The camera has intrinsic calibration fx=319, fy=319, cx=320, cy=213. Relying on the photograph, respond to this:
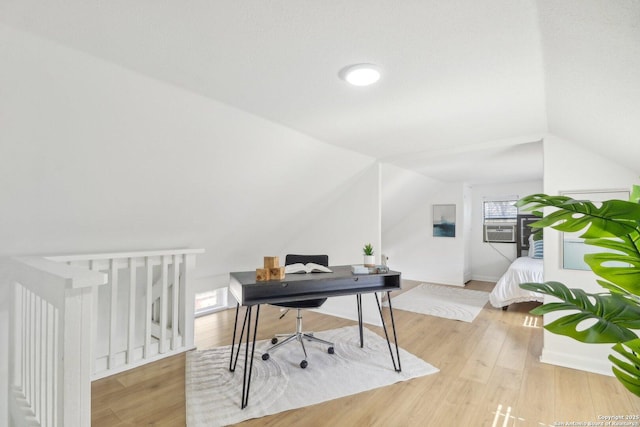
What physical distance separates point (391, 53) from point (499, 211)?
560 cm

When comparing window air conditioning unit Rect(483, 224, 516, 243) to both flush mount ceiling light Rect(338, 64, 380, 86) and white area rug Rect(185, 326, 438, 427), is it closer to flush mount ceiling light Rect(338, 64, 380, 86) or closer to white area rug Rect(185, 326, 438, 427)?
white area rug Rect(185, 326, 438, 427)

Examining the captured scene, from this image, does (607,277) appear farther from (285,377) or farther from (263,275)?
(285,377)

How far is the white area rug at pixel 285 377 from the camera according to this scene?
206 centimetres

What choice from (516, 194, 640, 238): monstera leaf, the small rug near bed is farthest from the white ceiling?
the small rug near bed

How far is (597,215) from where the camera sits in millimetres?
728

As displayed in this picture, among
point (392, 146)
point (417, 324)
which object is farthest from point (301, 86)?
point (417, 324)

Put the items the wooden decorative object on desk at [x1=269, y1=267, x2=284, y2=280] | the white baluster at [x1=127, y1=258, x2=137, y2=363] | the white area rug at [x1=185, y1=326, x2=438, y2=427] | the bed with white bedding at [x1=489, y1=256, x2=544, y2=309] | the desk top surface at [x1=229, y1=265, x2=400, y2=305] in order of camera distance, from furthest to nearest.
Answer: the bed with white bedding at [x1=489, y1=256, x2=544, y2=309], the white baluster at [x1=127, y1=258, x2=137, y2=363], the wooden decorative object on desk at [x1=269, y1=267, x2=284, y2=280], the desk top surface at [x1=229, y1=265, x2=400, y2=305], the white area rug at [x1=185, y1=326, x2=438, y2=427]

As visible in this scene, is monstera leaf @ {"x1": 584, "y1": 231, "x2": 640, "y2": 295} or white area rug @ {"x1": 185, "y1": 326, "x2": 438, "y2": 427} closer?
monstera leaf @ {"x1": 584, "y1": 231, "x2": 640, "y2": 295}

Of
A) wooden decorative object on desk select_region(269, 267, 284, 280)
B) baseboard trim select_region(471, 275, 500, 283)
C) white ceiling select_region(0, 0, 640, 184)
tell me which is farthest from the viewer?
baseboard trim select_region(471, 275, 500, 283)

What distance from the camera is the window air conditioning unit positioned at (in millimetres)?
5934

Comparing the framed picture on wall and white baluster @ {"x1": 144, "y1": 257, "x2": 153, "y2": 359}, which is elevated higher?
the framed picture on wall

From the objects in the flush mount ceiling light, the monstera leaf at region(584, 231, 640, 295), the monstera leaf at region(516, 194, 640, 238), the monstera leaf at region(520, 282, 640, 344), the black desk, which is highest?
the flush mount ceiling light

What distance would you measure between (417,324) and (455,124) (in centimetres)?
230

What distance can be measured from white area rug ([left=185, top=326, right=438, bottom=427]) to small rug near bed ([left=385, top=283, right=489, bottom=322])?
1405 millimetres
